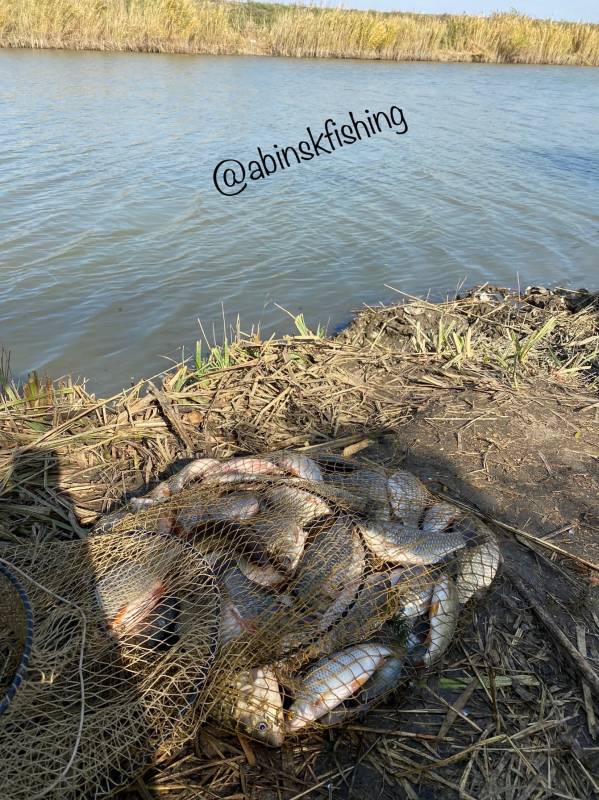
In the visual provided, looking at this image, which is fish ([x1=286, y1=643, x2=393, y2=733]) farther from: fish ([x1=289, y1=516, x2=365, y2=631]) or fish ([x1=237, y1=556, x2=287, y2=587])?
fish ([x1=237, y1=556, x2=287, y2=587])

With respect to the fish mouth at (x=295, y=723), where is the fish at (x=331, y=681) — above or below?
above

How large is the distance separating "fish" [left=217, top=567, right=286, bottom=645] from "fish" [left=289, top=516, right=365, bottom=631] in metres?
0.13

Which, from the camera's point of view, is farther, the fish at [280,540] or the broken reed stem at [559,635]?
the fish at [280,540]

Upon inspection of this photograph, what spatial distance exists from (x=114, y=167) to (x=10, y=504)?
34.3 feet

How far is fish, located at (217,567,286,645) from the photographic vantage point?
8.64 feet

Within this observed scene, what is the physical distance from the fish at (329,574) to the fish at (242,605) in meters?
0.13

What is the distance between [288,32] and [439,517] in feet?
98.4

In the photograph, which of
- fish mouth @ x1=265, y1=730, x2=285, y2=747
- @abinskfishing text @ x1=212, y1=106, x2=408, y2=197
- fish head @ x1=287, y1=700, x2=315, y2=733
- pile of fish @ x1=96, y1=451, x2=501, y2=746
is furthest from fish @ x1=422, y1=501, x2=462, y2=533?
@abinskfishing text @ x1=212, y1=106, x2=408, y2=197

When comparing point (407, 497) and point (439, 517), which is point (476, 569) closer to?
point (439, 517)

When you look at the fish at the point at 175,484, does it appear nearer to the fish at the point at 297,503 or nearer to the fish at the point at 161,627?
the fish at the point at 297,503

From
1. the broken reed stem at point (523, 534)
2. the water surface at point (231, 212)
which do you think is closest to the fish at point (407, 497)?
the broken reed stem at point (523, 534)

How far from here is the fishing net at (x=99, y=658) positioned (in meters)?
2.13

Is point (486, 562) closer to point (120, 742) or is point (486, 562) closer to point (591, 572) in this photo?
point (591, 572)

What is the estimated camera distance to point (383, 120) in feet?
61.4
